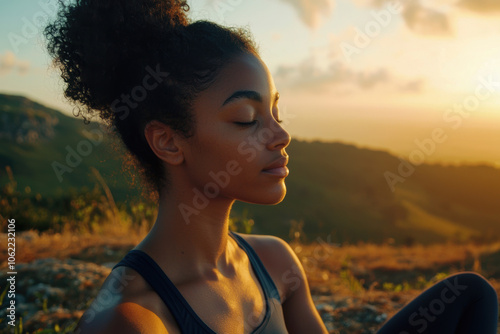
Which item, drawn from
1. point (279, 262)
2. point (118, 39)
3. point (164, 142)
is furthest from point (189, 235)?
point (118, 39)

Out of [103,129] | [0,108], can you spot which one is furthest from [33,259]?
[0,108]

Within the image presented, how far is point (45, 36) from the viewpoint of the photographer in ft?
7.90

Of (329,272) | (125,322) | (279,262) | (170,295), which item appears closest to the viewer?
(125,322)

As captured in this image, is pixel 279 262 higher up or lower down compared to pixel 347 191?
higher up

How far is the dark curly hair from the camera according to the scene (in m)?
2.04

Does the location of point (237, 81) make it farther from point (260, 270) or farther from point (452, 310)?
point (452, 310)

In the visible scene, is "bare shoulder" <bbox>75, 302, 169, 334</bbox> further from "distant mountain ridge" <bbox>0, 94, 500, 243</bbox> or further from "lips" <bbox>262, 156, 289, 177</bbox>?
"distant mountain ridge" <bbox>0, 94, 500, 243</bbox>

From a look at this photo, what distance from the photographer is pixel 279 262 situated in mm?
2545

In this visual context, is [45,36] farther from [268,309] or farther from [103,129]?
[268,309]

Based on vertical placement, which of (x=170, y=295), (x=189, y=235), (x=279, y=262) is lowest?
(x=279, y=262)

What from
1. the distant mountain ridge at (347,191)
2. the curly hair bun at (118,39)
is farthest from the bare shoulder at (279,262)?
the distant mountain ridge at (347,191)

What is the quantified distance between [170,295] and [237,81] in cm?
96

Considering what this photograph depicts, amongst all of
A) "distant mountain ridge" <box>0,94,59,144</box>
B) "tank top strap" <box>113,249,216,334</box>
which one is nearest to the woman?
"tank top strap" <box>113,249,216,334</box>

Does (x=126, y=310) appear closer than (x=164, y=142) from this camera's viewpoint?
Yes
